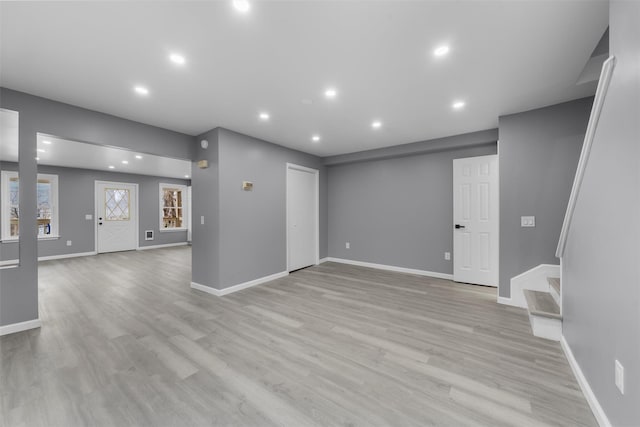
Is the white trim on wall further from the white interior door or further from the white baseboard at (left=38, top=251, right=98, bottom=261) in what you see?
Result: the white baseboard at (left=38, top=251, right=98, bottom=261)

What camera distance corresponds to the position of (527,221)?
10.2ft

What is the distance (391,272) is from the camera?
16.2ft

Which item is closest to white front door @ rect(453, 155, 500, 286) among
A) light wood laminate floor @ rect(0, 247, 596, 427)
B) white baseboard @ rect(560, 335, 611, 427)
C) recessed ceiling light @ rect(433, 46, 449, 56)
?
light wood laminate floor @ rect(0, 247, 596, 427)

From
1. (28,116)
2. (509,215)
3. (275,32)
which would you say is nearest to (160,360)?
(275,32)

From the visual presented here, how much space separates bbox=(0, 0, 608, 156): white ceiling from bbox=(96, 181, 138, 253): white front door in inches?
222

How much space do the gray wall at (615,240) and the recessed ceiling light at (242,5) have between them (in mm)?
1972

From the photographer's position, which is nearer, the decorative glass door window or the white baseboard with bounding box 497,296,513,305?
the white baseboard with bounding box 497,296,513,305

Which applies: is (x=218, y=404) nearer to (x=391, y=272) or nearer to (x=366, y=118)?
(x=366, y=118)

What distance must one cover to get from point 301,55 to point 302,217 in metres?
3.69

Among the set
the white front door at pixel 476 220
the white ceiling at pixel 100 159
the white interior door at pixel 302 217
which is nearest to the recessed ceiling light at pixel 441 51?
the white front door at pixel 476 220

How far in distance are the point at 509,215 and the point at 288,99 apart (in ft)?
10.5

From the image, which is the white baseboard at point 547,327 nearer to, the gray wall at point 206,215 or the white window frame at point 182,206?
the gray wall at point 206,215

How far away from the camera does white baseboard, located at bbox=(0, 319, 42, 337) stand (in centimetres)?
248

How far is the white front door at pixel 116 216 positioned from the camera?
23.3 feet
